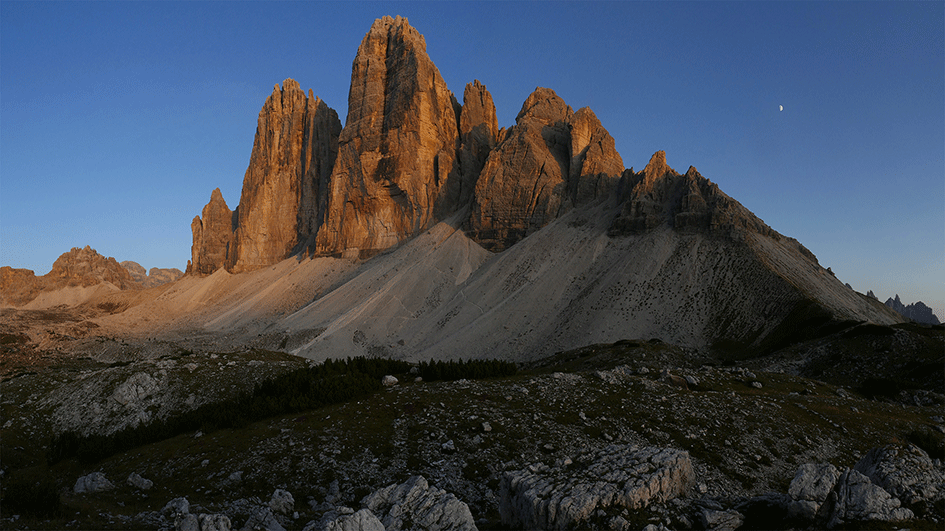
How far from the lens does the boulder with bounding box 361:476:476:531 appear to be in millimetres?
10383

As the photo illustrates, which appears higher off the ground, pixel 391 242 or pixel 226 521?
pixel 391 242

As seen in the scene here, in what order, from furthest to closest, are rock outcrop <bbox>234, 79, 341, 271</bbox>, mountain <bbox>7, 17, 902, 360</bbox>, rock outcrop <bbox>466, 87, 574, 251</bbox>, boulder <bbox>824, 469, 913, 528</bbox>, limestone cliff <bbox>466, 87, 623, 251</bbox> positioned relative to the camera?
1. rock outcrop <bbox>234, 79, 341, 271</bbox>
2. rock outcrop <bbox>466, 87, 574, 251</bbox>
3. limestone cliff <bbox>466, 87, 623, 251</bbox>
4. mountain <bbox>7, 17, 902, 360</bbox>
5. boulder <bbox>824, 469, 913, 528</bbox>

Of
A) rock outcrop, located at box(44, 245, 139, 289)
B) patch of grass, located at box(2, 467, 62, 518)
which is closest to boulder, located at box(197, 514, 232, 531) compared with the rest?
patch of grass, located at box(2, 467, 62, 518)

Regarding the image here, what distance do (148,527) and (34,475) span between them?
8757mm

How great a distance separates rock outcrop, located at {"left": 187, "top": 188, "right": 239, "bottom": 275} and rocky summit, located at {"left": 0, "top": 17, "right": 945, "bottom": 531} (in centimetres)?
661

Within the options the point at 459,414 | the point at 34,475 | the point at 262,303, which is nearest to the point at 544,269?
the point at 262,303

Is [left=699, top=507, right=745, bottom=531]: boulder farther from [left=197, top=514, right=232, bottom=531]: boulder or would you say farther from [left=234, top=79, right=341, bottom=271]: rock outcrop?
[left=234, top=79, right=341, bottom=271]: rock outcrop

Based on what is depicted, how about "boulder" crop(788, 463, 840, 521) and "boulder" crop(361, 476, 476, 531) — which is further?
"boulder" crop(361, 476, 476, 531)

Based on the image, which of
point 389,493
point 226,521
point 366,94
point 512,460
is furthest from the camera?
point 366,94

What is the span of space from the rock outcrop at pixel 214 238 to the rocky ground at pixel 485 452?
137m

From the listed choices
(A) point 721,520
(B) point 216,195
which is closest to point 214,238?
(B) point 216,195

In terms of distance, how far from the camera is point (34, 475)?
1502cm

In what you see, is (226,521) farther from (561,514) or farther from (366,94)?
(366,94)

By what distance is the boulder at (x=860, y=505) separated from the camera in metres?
8.82
